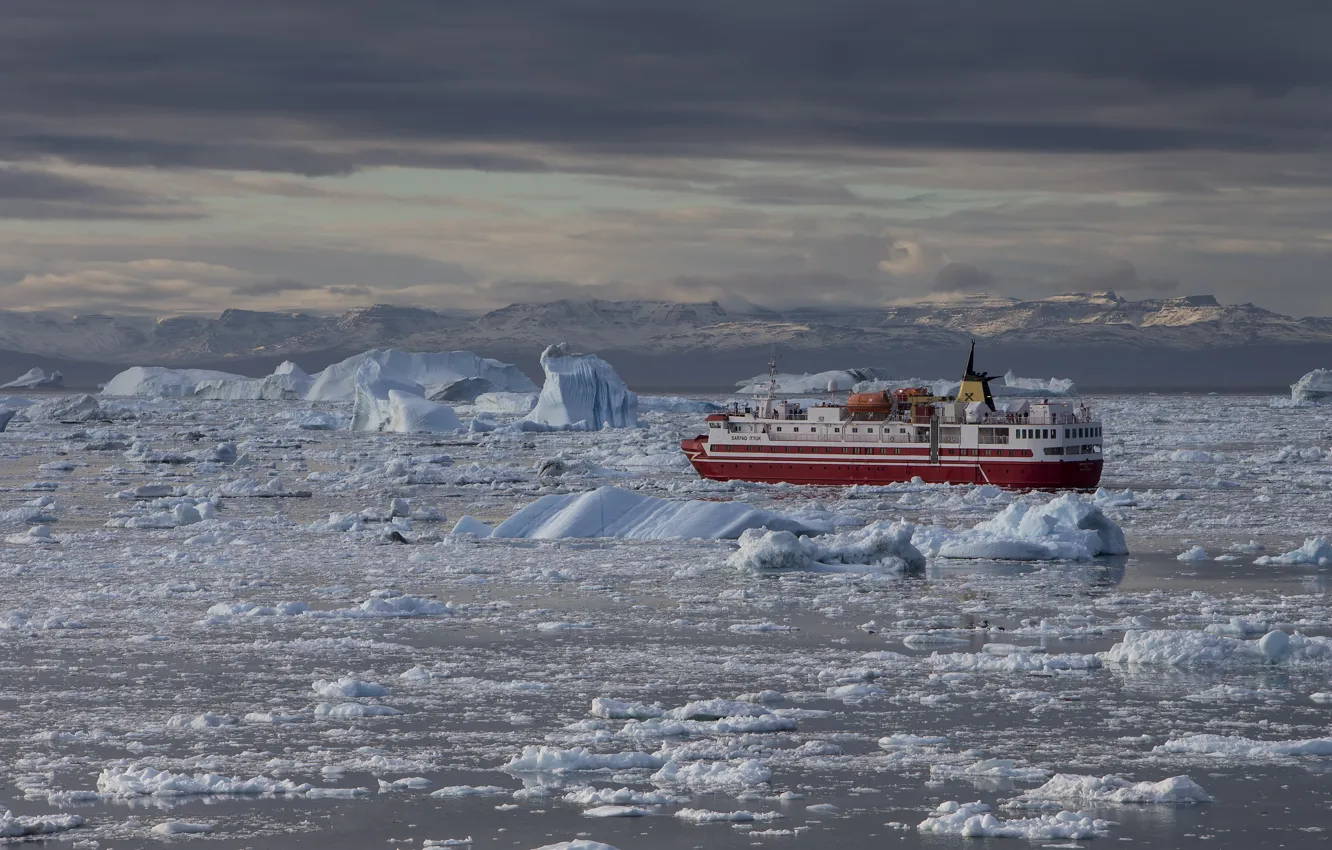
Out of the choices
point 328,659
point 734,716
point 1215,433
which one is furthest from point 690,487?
point 1215,433

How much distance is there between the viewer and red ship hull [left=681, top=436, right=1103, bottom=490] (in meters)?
41.4

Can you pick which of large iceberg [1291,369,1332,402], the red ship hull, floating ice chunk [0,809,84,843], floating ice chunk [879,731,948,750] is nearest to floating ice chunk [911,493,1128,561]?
floating ice chunk [879,731,948,750]

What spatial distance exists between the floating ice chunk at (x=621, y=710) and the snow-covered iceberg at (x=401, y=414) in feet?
211

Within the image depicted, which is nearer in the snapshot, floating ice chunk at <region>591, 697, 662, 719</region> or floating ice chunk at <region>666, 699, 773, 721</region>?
floating ice chunk at <region>666, 699, 773, 721</region>

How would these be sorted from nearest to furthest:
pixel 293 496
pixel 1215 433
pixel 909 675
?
pixel 909 675, pixel 293 496, pixel 1215 433

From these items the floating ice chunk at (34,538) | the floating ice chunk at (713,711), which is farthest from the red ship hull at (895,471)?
the floating ice chunk at (713,711)

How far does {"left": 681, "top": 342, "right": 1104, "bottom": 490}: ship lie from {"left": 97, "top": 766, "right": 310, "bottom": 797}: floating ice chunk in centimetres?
3334

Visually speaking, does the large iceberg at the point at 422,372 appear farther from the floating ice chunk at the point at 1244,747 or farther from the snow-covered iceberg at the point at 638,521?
the floating ice chunk at the point at 1244,747

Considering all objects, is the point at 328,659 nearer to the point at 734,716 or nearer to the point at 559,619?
the point at 559,619

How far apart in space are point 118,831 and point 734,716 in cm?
463

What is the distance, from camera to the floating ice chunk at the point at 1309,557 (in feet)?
73.6

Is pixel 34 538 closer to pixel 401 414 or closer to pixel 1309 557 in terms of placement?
pixel 1309 557

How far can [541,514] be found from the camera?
89.6ft

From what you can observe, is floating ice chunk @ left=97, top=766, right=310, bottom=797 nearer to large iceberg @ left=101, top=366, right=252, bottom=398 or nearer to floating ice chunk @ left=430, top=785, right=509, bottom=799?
floating ice chunk @ left=430, top=785, right=509, bottom=799
